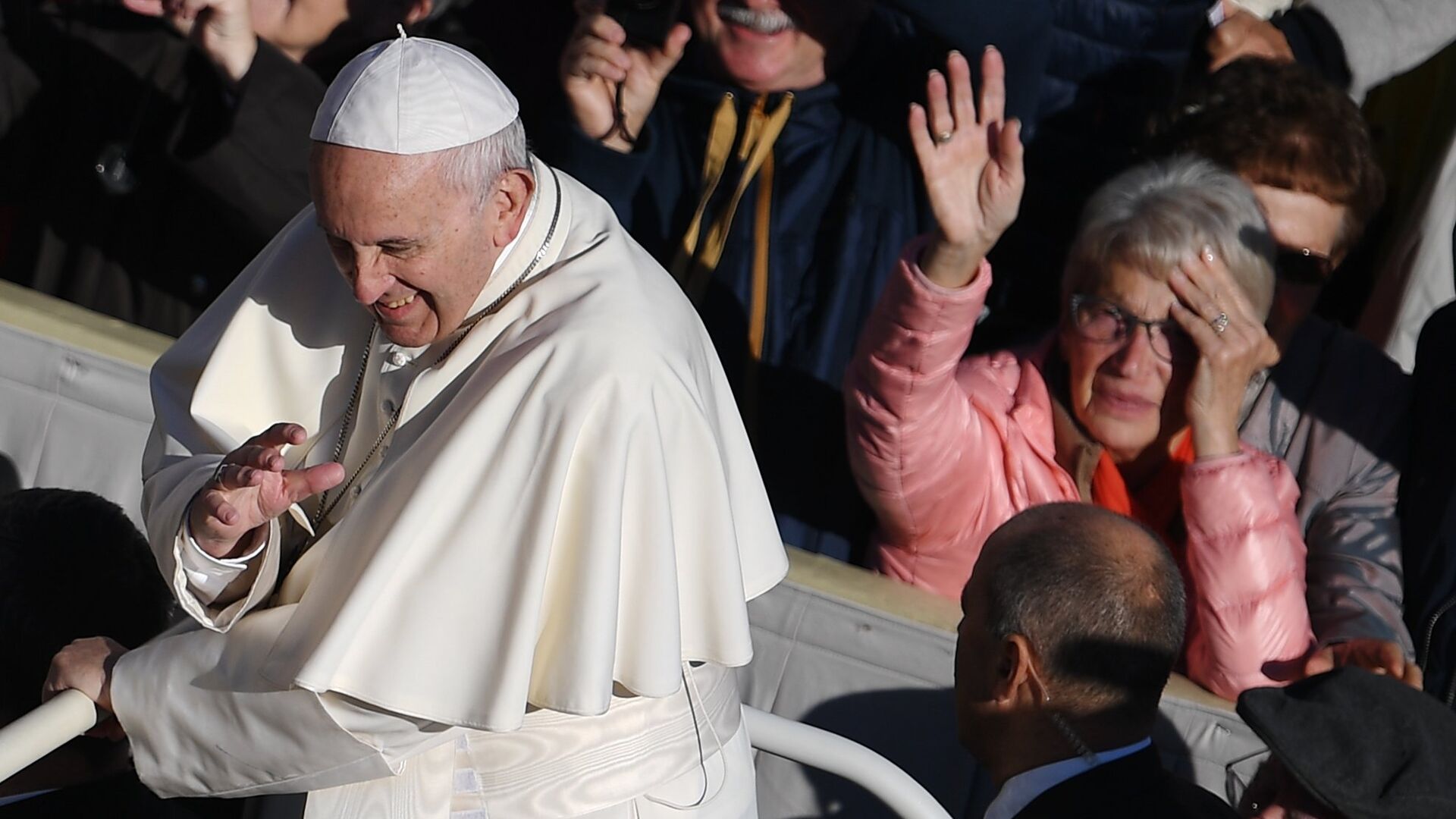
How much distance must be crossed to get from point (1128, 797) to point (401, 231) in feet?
4.03

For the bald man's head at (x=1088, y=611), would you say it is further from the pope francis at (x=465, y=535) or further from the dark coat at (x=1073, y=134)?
the dark coat at (x=1073, y=134)

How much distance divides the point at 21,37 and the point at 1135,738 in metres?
2.91

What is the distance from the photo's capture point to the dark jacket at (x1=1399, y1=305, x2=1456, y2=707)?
2803mm

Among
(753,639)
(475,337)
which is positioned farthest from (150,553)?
(753,639)

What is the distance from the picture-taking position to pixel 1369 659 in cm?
269

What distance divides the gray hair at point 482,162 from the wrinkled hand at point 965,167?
92cm

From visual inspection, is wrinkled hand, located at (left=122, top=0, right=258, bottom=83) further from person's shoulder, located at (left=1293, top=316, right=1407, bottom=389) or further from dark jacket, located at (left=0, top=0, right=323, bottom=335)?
person's shoulder, located at (left=1293, top=316, right=1407, bottom=389)

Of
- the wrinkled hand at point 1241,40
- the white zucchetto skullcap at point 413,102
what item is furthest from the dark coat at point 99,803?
the wrinkled hand at point 1241,40

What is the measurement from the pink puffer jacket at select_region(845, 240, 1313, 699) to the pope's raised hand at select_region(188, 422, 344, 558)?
116 centimetres

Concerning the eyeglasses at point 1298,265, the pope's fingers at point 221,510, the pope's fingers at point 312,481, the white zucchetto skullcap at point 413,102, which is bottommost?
Answer: the pope's fingers at point 221,510

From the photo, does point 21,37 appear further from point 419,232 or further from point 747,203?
point 419,232

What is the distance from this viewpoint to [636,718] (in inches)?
86.7

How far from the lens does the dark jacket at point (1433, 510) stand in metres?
2.80

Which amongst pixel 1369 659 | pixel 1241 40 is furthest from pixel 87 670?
pixel 1241 40
